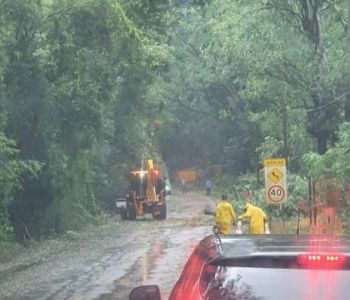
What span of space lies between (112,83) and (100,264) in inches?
376

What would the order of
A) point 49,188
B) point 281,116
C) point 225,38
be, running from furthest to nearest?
point 281,116, point 225,38, point 49,188

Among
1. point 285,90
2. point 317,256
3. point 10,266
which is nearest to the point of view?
point 317,256

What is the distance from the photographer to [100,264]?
21.5m

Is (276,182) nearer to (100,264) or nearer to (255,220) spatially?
(255,220)

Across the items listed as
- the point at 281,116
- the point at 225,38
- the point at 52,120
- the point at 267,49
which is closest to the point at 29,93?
the point at 52,120

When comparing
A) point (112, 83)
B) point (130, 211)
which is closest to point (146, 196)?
point (130, 211)

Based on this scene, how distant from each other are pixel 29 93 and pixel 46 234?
22.4 feet

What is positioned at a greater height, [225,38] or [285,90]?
[225,38]

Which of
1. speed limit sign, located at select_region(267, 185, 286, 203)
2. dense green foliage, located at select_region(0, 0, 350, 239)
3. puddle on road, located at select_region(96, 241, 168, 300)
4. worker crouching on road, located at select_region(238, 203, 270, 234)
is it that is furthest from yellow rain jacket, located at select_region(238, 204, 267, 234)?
dense green foliage, located at select_region(0, 0, 350, 239)

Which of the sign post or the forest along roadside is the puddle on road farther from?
the sign post

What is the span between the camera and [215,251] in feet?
17.9

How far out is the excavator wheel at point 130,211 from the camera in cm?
4500

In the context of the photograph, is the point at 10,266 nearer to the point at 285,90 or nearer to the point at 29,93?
the point at 29,93

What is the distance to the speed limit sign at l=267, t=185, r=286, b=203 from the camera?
23922 mm
